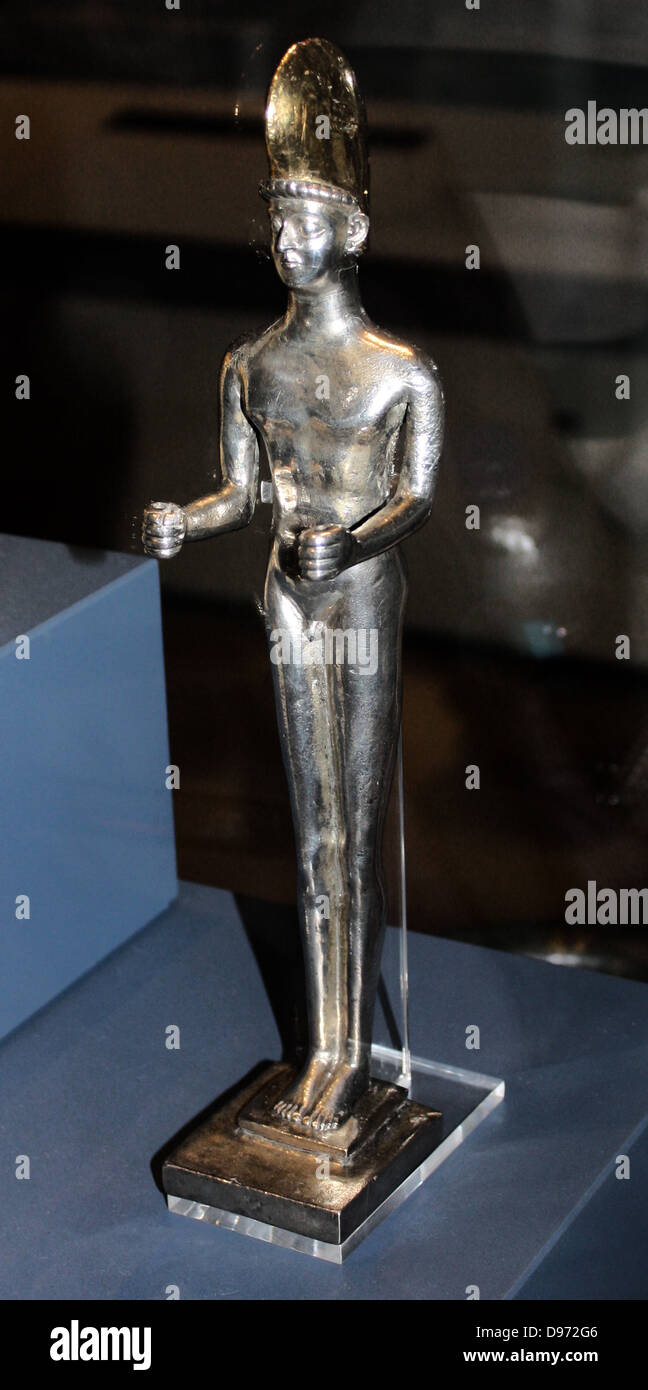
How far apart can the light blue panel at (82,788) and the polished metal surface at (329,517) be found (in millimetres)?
581

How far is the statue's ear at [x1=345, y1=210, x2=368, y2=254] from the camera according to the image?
223 cm

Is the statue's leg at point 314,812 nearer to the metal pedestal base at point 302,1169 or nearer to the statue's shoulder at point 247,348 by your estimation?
the metal pedestal base at point 302,1169

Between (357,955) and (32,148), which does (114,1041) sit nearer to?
(357,955)

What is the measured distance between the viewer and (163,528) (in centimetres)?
235

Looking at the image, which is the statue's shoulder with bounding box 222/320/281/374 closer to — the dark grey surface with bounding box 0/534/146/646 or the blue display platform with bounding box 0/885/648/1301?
the dark grey surface with bounding box 0/534/146/646

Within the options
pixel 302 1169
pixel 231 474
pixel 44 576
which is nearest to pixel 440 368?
pixel 44 576

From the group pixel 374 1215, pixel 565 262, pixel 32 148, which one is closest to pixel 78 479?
pixel 32 148

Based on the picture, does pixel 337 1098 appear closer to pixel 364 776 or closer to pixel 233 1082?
pixel 233 1082

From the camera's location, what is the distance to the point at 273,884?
12.1 ft

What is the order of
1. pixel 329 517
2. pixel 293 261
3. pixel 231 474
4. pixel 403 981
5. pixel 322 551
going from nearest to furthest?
pixel 322 551 < pixel 293 261 < pixel 329 517 < pixel 231 474 < pixel 403 981

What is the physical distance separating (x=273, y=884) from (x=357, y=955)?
3.71ft

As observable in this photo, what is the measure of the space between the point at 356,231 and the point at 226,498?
1.25 feet

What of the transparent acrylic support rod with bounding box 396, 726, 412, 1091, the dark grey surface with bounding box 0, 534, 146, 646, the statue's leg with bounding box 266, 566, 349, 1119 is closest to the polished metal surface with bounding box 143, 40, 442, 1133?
the statue's leg with bounding box 266, 566, 349, 1119

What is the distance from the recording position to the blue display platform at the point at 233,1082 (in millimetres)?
2463
